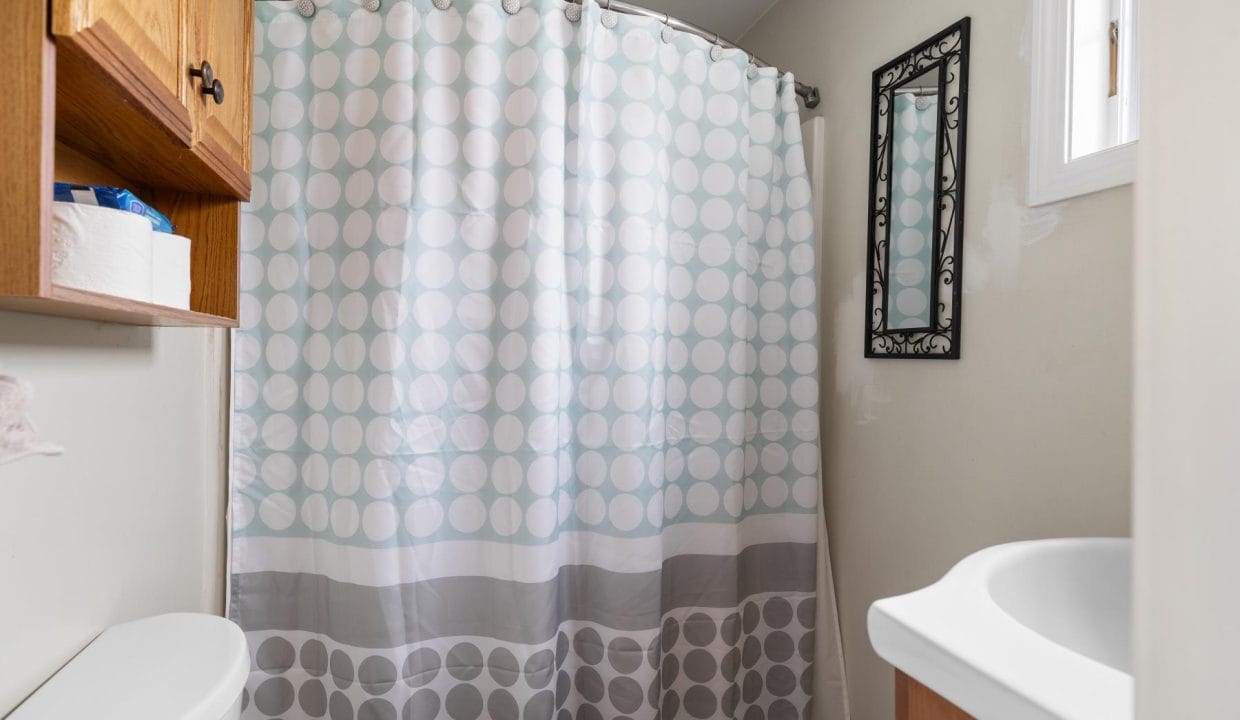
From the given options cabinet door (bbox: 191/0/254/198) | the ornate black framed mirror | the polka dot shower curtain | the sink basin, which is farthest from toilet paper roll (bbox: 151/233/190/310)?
the ornate black framed mirror

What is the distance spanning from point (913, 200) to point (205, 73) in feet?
4.53

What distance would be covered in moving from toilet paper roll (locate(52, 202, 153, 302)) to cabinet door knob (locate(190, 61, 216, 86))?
0.68 feet

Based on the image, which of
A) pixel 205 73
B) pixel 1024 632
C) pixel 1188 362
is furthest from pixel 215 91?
pixel 1024 632

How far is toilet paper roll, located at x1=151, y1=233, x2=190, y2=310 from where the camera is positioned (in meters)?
0.81

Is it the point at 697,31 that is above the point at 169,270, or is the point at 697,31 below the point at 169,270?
above

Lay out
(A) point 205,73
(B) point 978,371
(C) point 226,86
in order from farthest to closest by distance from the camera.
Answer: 1. (B) point 978,371
2. (C) point 226,86
3. (A) point 205,73

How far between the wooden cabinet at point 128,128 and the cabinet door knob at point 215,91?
13mm

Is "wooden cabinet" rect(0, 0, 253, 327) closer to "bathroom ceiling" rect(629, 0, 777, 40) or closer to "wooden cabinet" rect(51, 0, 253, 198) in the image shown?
"wooden cabinet" rect(51, 0, 253, 198)

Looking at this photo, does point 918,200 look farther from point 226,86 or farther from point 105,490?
point 105,490

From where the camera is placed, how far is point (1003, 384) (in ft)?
3.97

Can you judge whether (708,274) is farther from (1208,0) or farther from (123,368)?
(1208,0)

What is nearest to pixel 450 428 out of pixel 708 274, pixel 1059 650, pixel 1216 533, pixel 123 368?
pixel 123 368

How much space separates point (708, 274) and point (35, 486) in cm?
133

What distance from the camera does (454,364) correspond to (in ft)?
4.60
